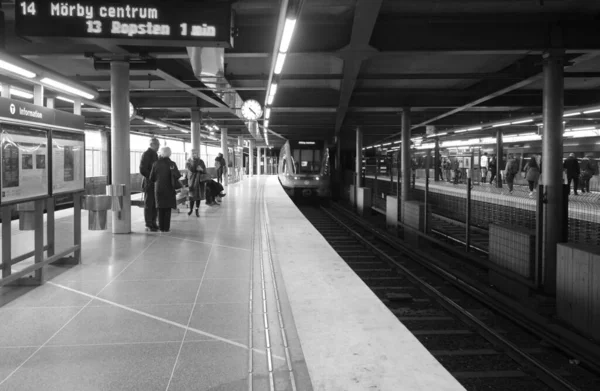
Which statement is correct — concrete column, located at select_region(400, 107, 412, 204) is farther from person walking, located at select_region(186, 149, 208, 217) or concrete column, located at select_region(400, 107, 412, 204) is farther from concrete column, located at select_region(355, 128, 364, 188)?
person walking, located at select_region(186, 149, 208, 217)

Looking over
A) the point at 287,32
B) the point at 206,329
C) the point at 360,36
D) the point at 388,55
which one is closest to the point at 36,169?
the point at 206,329

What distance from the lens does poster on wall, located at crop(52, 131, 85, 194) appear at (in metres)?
6.48

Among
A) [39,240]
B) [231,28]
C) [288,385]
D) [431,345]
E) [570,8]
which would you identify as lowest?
[431,345]

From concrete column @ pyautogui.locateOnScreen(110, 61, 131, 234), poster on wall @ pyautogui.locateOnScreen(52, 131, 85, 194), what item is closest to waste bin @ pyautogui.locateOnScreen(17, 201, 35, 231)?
poster on wall @ pyautogui.locateOnScreen(52, 131, 85, 194)

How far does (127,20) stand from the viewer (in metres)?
7.04

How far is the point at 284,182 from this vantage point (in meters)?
29.2

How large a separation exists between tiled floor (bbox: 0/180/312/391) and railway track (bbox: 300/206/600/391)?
7.49ft

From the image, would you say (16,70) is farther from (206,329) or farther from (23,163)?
(206,329)

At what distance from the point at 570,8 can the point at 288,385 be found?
885cm

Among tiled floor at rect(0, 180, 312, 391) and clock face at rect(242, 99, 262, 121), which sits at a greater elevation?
clock face at rect(242, 99, 262, 121)

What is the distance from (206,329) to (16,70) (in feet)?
13.8

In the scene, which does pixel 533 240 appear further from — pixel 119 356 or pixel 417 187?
pixel 417 187

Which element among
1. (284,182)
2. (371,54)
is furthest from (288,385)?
(284,182)

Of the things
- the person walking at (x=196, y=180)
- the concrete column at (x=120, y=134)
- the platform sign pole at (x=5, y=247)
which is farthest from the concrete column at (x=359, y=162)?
the platform sign pole at (x=5, y=247)
